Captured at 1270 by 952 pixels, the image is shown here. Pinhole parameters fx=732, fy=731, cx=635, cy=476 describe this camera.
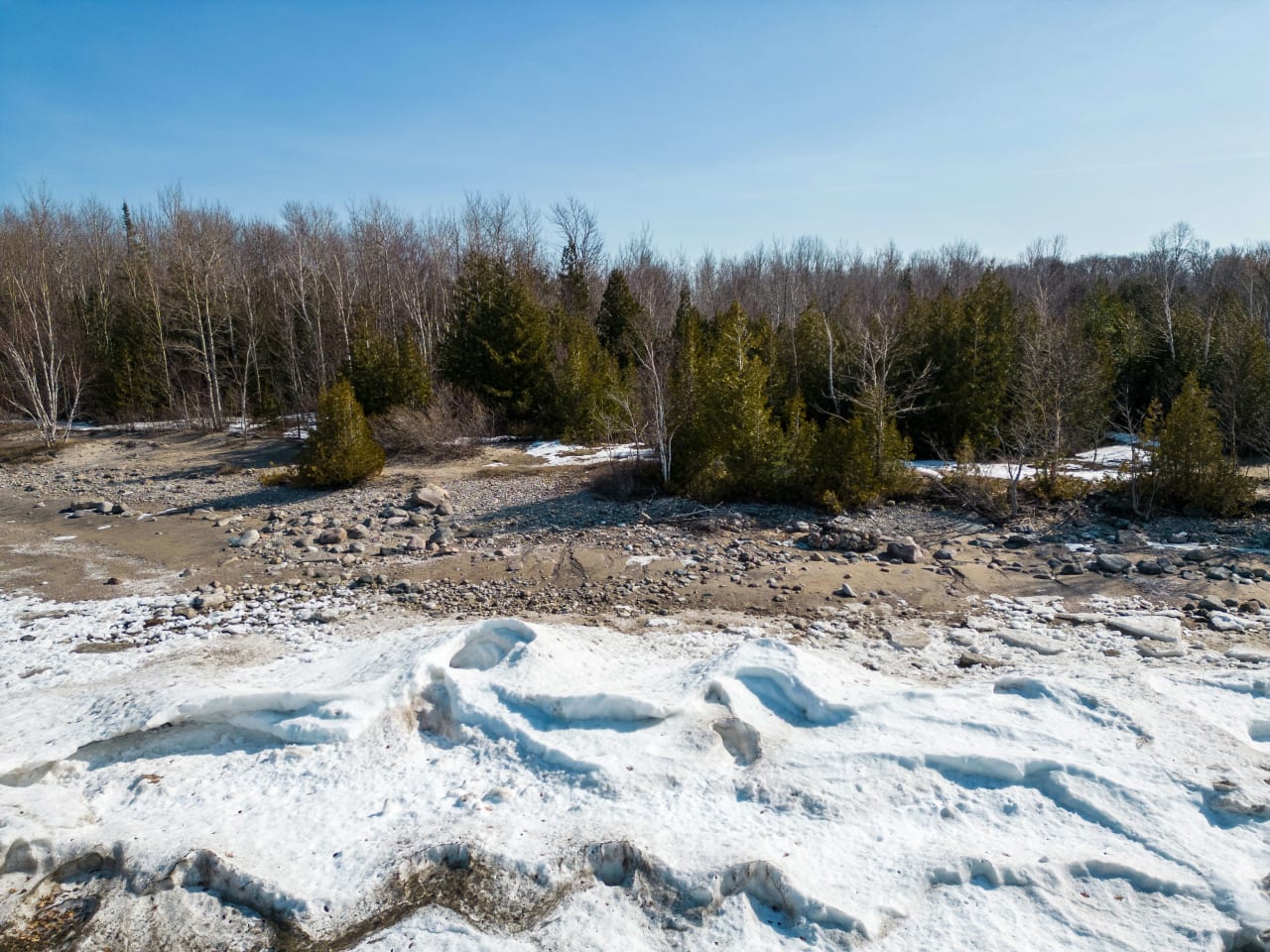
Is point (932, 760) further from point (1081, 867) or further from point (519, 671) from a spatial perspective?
point (519, 671)

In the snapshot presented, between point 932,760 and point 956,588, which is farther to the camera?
point 956,588

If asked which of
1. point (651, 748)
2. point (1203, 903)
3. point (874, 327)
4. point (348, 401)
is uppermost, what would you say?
point (874, 327)

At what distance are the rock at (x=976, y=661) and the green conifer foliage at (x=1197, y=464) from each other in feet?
27.5

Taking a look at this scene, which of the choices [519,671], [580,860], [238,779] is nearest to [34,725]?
[238,779]

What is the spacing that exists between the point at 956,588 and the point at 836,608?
2.02m

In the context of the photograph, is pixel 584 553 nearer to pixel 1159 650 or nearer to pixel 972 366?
pixel 1159 650

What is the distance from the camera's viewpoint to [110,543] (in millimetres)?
13156

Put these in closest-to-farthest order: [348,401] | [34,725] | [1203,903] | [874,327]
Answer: [1203,903]
[34,725]
[348,401]
[874,327]

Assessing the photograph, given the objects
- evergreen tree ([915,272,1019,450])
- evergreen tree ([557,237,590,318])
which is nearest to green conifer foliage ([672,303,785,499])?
evergreen tree ([915,272,1019,450])

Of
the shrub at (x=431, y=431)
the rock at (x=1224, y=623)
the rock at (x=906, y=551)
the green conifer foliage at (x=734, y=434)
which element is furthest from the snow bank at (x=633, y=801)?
the shrub at (x=431, y=431)

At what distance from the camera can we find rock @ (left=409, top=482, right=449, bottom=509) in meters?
15.3

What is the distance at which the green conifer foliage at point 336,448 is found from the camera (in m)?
16.7

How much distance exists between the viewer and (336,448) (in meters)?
A: 16.7

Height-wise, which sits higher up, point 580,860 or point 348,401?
point 348,401
